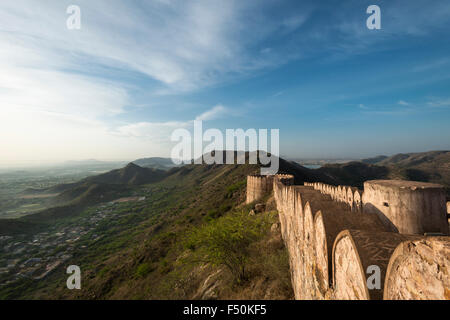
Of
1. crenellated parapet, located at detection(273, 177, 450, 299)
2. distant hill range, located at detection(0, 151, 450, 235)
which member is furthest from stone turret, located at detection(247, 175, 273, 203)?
crenellated parapet, located at detection(273, 177, 450, 299)

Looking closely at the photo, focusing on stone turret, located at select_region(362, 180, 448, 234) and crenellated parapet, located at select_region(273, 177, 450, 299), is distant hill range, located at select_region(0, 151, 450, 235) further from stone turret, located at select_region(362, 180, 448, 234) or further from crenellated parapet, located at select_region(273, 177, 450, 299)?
stone turret, located at select_region(362, 180, 448, 234)

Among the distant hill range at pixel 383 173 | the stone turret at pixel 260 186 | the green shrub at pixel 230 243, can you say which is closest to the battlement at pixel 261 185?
the stone turret at pixel 260 186

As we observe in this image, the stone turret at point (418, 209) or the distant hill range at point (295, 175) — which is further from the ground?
the stone turret at point (418, 209)

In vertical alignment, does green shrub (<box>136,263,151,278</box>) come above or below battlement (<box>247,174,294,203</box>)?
below

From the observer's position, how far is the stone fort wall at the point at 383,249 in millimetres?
1163

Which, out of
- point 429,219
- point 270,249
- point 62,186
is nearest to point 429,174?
point 270,249

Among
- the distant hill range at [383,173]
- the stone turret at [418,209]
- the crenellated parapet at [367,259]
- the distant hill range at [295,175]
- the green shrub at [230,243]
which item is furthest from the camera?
the distant hill range at [383,173]

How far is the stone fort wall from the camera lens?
116 cm

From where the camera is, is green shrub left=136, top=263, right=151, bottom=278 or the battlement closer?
green shrub left=136, top=263, right=151, bottom=278

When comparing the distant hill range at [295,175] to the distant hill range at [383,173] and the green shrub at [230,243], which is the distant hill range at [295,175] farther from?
the green shrub at [230,243]

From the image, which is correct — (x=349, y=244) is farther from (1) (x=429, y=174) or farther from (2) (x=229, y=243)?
(1) (x=429, y=174)

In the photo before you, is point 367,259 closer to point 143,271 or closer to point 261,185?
point 261,185

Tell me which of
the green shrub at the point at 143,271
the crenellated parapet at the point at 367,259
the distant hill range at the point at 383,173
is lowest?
the green shrub at the point at 143,271

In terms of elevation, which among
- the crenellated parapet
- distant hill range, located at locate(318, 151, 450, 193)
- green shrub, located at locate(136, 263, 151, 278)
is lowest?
green shrub, located at locate(136, 263, 151, 278)
